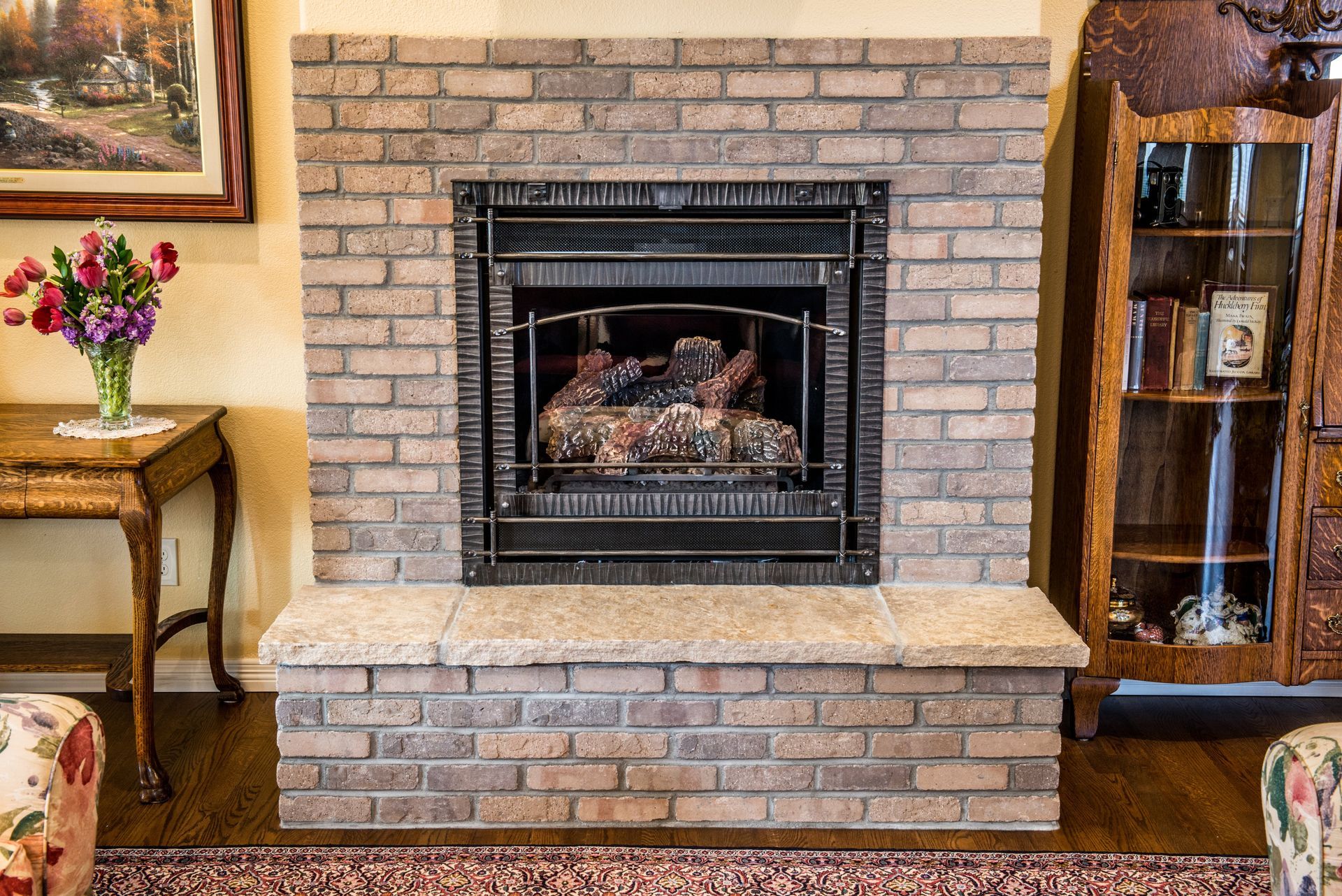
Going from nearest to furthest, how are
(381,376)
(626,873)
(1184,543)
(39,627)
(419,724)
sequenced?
(626,873)
(419,724)
(381,376)
(1184,543)
(39,627)

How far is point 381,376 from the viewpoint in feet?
7.59

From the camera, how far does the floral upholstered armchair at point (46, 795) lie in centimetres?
127

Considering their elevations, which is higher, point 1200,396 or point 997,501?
point 1200,396

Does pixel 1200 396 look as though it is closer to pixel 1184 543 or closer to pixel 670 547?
pixel 1184 543

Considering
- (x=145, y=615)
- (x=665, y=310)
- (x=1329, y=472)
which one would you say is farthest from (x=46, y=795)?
(x=1329, y=472)

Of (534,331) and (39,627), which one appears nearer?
(534,331)

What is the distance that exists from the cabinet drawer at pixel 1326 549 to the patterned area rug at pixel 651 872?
2.37 ft

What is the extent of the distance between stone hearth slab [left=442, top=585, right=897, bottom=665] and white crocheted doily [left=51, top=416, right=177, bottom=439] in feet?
2.47

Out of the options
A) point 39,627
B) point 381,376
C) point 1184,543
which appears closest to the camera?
point 381,376

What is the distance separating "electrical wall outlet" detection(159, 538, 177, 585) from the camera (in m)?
2.77

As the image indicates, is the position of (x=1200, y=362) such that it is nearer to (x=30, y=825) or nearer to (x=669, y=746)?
(x=669, y=746)

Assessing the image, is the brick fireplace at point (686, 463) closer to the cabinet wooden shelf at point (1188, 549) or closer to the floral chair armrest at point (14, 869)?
the cabinet wooden shelf at point (1188, 549)

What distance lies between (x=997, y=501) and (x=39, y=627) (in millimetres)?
2311

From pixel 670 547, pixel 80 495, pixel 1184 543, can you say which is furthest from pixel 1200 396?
pixel 80 495
